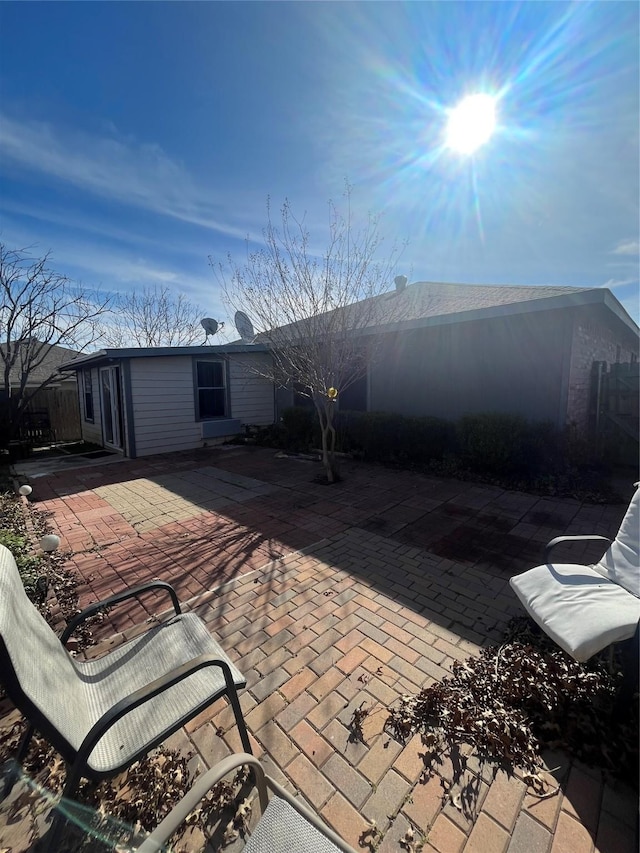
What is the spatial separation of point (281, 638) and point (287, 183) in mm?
6956

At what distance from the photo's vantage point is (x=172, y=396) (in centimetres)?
984

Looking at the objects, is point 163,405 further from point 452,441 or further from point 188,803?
point 188,803

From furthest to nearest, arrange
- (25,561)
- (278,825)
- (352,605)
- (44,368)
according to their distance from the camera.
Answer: (44,368), (25,561), (352,605), (278,825)

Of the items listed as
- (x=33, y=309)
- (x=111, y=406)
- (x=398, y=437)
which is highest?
(x=33, y=309)

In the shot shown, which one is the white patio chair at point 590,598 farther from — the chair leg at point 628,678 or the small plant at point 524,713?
the small plant at point 524,713

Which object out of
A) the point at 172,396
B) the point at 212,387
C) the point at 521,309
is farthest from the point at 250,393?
the point at 521,309

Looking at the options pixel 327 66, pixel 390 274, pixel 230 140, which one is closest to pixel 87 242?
pixel 230 140

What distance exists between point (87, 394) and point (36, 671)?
1358 centimetres

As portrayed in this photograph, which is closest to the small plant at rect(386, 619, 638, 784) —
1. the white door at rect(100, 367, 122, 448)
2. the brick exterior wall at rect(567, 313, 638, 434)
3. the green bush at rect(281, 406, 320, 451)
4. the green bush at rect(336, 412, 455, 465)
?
the green bush at rect(336, 412, 455, 465)

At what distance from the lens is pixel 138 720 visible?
5.25 ft

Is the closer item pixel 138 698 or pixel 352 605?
pixel 138 698

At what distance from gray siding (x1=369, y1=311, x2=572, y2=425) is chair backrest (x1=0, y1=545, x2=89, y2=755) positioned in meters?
6.50

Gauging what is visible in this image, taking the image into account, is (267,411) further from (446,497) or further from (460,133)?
(460,133)

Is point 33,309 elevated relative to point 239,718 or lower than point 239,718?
elevated
